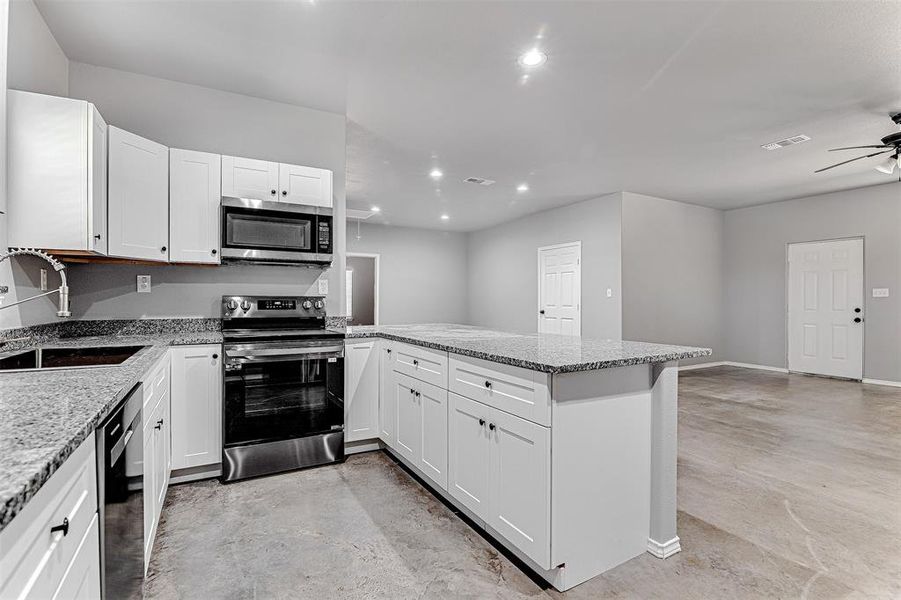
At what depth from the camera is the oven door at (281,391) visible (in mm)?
2764

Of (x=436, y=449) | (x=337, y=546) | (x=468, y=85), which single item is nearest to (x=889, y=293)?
(x=468, y=85)

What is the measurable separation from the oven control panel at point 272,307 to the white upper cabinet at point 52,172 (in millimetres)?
948

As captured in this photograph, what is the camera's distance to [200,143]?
3.26m

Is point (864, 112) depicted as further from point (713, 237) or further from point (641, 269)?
point (713, 237)

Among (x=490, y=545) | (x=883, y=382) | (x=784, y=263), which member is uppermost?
(x=784, y=263)

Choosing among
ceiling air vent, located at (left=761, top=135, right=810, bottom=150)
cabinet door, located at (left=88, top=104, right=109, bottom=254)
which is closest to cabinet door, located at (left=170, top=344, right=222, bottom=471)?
cabinet door, located at (left=88, top=104, right=109, bottom=254)

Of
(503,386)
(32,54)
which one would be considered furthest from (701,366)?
(32,54)

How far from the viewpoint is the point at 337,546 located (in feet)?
6.91

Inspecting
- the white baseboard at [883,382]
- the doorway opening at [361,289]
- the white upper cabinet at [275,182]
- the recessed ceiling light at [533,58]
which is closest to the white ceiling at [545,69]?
the recessed ceiling light at [533,58]

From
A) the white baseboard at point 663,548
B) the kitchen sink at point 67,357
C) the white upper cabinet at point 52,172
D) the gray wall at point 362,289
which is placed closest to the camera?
the kitchen sink at point 67,357

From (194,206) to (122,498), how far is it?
2.21m

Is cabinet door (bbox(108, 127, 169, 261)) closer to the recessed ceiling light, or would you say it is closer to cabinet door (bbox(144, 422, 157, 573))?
cabinet door (bbox(144, 422, 157, 573))

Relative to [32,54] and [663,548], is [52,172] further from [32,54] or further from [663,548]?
[663,548]

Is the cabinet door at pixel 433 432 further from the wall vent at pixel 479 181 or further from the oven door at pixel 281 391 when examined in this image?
the wall vent at pixel 479 181
